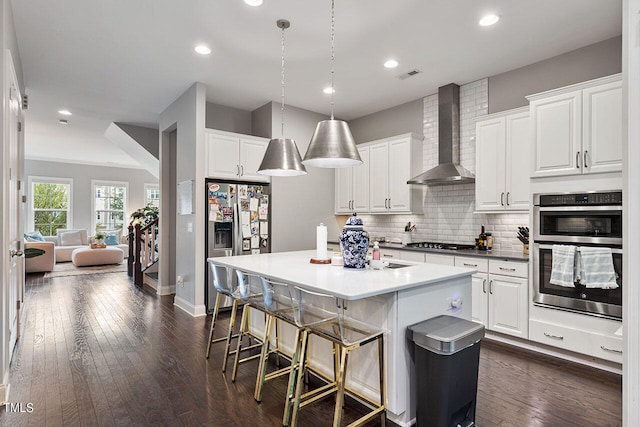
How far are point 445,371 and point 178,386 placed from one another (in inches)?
74.6

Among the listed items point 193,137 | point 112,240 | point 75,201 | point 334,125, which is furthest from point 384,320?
point 75,201

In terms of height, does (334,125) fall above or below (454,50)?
below

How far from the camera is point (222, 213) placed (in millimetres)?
4652

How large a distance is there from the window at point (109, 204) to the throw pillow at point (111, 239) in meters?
0.79

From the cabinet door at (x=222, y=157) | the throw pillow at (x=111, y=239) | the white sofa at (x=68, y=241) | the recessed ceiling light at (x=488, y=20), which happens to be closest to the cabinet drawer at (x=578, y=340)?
the recessed ceiling light at (x=488, y=20)

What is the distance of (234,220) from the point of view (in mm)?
4742

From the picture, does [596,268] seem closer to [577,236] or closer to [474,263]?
[577,236]

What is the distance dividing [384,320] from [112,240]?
10648 mm

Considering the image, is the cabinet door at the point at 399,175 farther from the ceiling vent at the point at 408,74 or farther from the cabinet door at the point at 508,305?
the cabinet door at the point at 508,305

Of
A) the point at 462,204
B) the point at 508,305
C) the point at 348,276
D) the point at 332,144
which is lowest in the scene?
the point at 508,305

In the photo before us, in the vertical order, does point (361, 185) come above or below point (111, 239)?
above

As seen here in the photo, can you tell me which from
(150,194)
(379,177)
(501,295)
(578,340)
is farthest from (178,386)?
(150,194)

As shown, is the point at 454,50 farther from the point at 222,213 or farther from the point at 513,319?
the point at 222,213

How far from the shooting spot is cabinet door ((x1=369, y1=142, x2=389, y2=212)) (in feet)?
16.8
